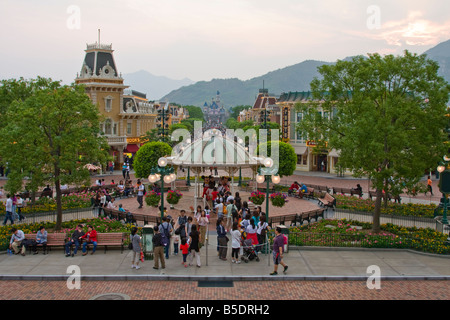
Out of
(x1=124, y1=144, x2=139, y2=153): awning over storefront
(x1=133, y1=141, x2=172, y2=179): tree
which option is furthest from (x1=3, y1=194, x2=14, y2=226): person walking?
(x1=124, y1=144, x2=139, y2=153): awning over storefront

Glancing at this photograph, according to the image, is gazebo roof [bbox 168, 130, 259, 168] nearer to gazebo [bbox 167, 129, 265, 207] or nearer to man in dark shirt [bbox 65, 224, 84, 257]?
gazebo [bbox 167, 129, 265, 207]

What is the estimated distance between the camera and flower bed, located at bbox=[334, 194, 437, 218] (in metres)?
25.5

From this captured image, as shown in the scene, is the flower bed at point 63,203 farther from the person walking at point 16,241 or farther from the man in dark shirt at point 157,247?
the man in dark shirt at point 157,247

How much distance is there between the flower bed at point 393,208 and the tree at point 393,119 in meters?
5.76

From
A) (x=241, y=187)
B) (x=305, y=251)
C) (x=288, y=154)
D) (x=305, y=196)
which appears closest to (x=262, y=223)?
(x=305, y=251)

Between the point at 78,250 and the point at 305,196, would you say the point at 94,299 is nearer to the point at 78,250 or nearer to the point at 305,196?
the point at 78,250

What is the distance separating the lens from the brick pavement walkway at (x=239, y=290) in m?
13.2

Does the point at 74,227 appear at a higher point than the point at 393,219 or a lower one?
higher

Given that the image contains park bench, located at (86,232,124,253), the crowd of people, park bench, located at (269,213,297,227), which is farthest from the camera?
park bench, located at (269,213,297,227)

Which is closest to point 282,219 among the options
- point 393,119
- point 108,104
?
point 393,119

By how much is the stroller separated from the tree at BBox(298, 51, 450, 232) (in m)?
6.65

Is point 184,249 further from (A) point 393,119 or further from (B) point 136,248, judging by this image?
(A) point 393,119

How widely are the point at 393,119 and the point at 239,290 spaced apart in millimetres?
12263

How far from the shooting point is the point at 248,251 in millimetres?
16578
